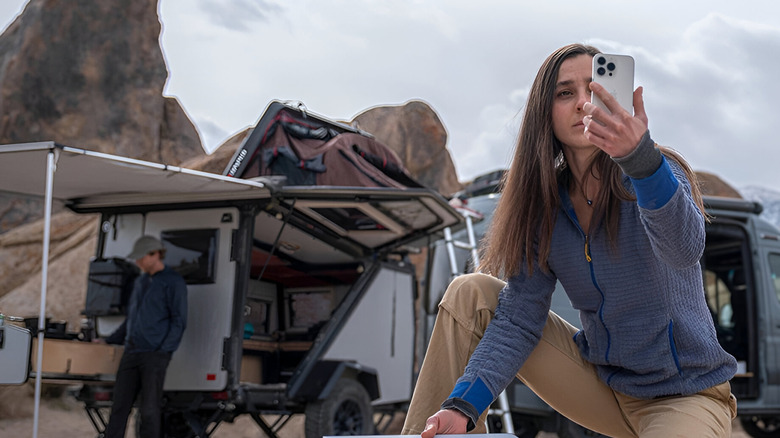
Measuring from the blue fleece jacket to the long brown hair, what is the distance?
0.15ft

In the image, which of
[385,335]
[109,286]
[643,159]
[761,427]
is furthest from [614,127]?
[761,427]

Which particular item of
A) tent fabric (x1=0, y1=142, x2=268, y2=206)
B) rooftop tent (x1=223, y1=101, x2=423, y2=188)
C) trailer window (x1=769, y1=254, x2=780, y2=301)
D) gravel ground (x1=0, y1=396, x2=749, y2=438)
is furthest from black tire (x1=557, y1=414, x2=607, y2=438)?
gravel ground (x1=0, y1=396, x2=749, y2=438)

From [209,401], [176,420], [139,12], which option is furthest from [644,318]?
[139,12]

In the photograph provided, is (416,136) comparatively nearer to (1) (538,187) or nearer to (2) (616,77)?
(1) (538,187)

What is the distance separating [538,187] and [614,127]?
0.62 metres

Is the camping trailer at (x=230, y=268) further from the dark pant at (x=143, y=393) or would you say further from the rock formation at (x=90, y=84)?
the rock formation at (x=90, y=84)

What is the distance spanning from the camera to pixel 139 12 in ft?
66.8

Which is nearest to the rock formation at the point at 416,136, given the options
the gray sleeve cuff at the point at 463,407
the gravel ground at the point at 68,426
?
the gravel ground at the point at 68,426

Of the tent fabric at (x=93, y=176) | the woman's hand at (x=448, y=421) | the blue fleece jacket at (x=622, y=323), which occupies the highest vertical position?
the tent fabric at (x=93, y=176)

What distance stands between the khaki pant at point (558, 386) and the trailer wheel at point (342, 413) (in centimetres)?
428

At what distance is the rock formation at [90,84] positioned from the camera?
60.8ft

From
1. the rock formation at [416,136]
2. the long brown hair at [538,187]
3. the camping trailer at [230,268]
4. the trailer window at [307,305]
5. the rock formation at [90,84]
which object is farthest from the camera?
the rock formation at [416,136]

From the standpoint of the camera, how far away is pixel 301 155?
6387 millimetres

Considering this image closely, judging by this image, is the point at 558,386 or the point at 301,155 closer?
the point at 558,386
